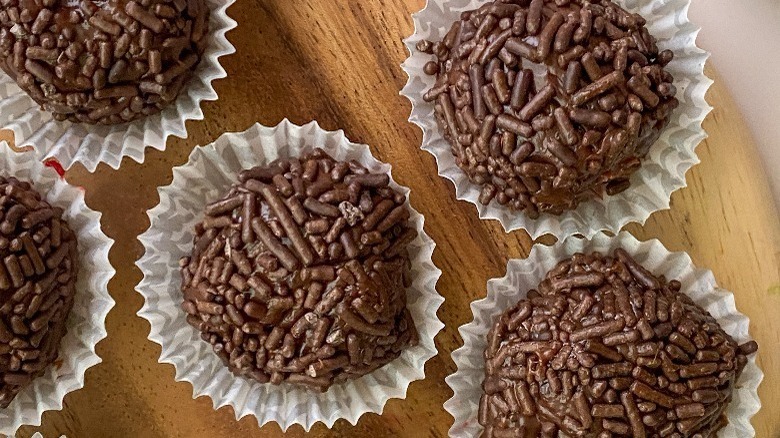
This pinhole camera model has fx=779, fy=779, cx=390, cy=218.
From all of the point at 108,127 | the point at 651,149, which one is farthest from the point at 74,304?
the point at 651,149

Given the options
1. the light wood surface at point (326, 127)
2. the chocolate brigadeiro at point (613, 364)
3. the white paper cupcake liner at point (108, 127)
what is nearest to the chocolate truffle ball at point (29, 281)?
the white paper cupcake liner at point (108, 127)

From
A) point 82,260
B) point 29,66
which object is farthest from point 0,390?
point 29,66

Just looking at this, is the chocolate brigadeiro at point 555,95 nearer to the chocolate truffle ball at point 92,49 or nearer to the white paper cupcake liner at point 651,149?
the white paper cupcake liner at point 651,149

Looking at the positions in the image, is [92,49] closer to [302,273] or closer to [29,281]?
[29,281]

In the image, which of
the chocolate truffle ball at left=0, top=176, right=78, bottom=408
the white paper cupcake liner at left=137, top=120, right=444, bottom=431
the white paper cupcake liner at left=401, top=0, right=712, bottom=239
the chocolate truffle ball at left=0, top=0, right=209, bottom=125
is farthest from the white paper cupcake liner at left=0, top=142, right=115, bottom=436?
the white paper cupcake liner at left=401, top=0, right=712, bottom=239

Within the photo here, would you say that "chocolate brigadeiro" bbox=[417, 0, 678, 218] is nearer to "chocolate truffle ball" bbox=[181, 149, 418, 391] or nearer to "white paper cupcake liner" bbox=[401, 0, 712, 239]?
"white paper cupcake liner" bbox=[401, 0, 712, 239]

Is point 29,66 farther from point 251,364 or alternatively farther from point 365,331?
A: point 365,331
